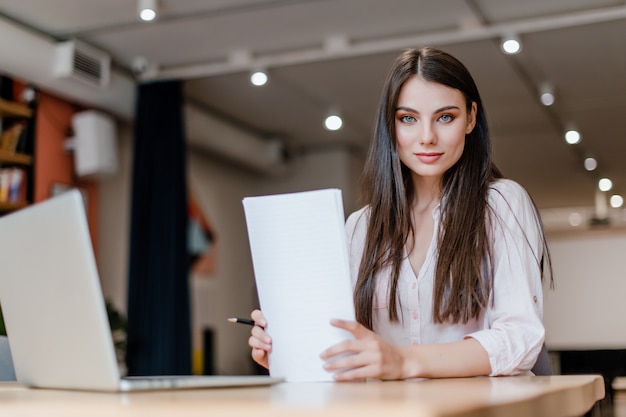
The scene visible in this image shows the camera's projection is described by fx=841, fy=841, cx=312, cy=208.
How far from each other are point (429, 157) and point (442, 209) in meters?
0.11

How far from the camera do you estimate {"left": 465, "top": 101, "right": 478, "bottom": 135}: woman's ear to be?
65.9 inches

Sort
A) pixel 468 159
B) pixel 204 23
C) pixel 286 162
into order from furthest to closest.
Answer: pixel 286 162 < pixel 204 23 < pixel 468 159

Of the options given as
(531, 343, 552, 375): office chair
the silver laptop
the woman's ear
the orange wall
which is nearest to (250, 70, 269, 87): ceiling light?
the orange wall

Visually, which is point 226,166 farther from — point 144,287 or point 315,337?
point 315,337

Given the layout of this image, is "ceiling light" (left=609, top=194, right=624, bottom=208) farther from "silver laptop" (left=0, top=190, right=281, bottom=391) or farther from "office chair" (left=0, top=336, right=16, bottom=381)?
"silver laptop" (left=0, top=190, right=281, bottom=391)

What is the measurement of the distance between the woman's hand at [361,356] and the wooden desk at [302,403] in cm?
16

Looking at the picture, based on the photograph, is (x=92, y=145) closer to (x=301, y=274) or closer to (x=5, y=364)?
(x=5, y=364)

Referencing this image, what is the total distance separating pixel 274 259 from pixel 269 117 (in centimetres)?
578

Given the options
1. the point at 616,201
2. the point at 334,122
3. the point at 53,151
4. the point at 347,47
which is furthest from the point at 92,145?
the point at 616,201

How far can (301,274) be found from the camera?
123 centimetres

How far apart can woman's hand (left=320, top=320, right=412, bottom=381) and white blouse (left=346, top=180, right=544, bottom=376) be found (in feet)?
0.82

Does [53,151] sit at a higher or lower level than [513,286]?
higher

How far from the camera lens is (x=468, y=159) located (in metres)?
1.68

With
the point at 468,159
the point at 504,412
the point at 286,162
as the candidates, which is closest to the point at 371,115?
the point at 286,162
